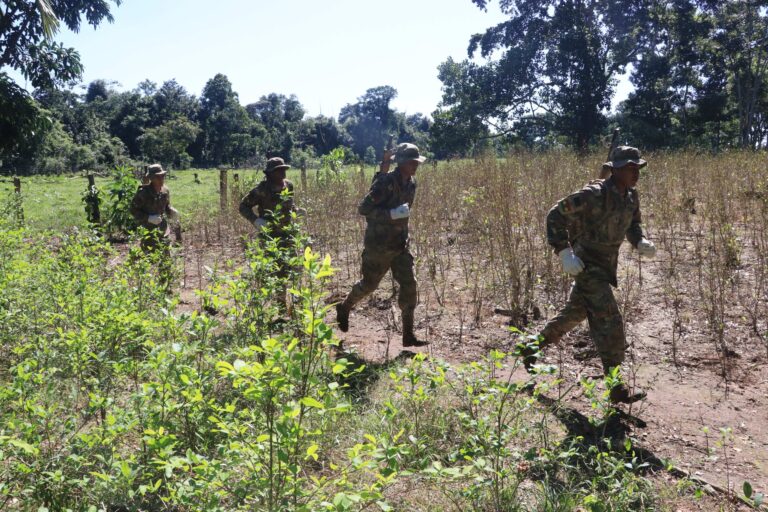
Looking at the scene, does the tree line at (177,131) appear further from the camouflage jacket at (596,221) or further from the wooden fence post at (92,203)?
the camouflage jacket at (596,221)

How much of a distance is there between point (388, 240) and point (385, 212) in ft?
0.83

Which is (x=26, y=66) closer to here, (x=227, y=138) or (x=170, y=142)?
(x=170, y=142)

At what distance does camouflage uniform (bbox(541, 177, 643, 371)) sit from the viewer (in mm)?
3869

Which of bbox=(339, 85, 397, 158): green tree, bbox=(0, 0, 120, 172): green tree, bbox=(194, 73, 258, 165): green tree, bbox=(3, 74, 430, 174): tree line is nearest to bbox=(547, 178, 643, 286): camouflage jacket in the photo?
bbox=(0, 0, 120, 172): green tree

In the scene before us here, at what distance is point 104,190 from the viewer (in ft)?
36.9

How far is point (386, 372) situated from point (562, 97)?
67.4ft

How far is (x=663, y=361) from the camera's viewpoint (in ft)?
15.4

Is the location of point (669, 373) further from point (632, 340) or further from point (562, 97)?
point (562, 97)

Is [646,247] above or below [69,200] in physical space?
above

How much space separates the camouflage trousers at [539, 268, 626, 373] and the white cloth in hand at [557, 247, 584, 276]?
0.47 ft

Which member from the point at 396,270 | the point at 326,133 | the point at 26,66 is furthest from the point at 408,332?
the point at 326,133

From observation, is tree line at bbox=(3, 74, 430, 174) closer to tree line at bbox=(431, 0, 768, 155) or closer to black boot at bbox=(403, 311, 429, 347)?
tree line at bbox=(431, 0, 768, 155)

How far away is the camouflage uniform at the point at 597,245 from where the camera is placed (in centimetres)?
387

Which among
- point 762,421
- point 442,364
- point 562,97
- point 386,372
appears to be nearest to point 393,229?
Answer: point 386,372
